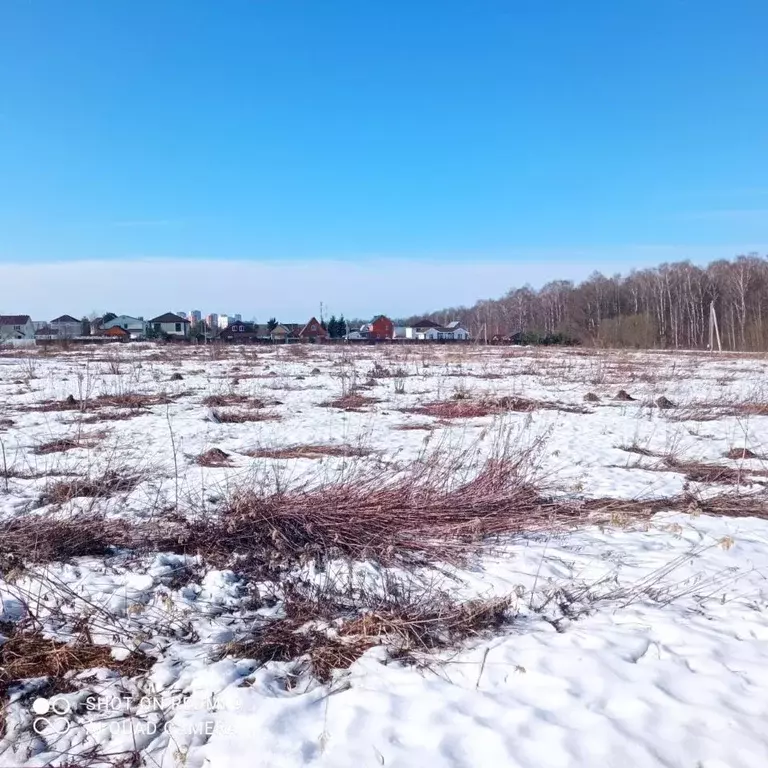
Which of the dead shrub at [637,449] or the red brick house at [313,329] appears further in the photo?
the red brick house at [313,329]

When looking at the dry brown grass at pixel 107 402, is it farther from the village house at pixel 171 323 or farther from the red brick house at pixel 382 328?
the red brick house at pixel 382 328

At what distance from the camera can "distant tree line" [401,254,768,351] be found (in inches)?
1820

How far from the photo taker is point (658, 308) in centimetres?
6062

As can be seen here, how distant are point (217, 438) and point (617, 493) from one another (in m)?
5.06

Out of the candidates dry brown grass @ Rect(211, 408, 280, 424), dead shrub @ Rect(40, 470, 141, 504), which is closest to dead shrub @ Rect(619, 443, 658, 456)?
dry brown grass @ Rect(211, 408, 280, 424)

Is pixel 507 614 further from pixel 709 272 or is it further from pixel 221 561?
pixel 709 272

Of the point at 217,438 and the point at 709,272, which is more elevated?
the point at 709,272

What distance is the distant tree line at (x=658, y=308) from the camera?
4622 cm

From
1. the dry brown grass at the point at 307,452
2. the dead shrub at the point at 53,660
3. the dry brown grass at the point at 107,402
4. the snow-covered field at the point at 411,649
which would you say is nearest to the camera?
the snow-covered field at the point at 411,649

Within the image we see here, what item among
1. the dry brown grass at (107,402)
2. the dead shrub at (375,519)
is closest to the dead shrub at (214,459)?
the dead shrub at (375,519)

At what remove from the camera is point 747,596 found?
318 centimetres

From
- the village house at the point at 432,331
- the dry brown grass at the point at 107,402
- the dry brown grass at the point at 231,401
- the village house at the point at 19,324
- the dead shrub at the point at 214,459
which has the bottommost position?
the dead shrub at the point at 214,459

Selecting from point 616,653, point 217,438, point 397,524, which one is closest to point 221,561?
point 397,524

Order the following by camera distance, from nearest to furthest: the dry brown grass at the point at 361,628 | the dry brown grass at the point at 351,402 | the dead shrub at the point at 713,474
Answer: the dry brown grass at the point at 361,628 → the dead shrub at the point at 713,474 → the dry brown grass at the point at 351,402
